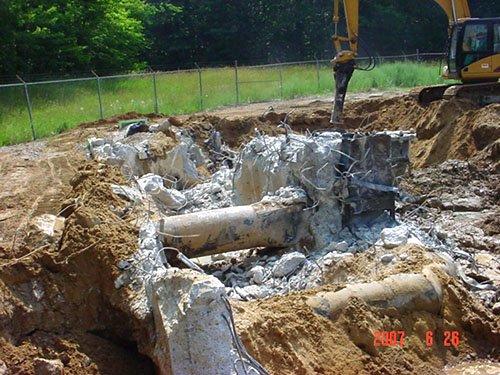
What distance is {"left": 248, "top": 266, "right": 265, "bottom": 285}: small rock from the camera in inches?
320

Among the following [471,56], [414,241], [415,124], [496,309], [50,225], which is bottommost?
[496,309]

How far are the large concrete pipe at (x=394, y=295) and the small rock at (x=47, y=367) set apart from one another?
88.8 inches

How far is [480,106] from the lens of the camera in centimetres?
1652

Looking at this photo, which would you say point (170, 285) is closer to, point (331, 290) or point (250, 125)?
point (331, 290)

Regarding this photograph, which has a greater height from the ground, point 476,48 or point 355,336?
point 476,48

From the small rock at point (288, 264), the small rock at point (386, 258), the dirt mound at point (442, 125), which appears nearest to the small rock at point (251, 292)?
the small rock at point (288, 264)

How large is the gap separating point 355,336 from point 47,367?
2679mm

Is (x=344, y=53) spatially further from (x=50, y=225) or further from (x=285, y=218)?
(x=50, y=225)

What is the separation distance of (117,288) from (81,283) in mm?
420

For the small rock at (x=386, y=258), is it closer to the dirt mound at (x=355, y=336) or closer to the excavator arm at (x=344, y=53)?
the dirt mound at (x=355, y=336)

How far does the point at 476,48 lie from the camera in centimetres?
1650

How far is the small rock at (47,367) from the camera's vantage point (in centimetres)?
A: 538

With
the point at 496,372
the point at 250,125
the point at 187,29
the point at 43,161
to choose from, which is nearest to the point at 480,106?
the point at 250,125

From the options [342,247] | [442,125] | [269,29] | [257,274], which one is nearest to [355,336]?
[257,274]
